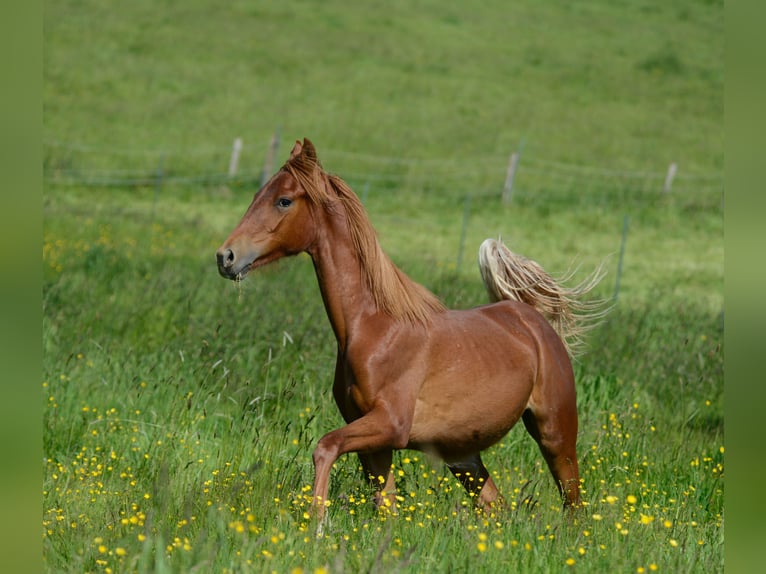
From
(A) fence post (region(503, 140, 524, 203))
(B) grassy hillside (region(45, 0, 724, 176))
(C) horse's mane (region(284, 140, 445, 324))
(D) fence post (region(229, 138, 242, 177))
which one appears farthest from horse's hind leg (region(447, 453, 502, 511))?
(B) grassy hillside (region(45, 0, 724, 176))

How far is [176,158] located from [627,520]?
20814 millimetres

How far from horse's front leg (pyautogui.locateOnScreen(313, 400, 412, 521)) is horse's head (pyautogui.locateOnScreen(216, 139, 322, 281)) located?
872 millimetres

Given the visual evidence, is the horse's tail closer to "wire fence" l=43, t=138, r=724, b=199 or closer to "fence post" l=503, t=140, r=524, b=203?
"wire fence" l=43, t=138, r=724, b=199

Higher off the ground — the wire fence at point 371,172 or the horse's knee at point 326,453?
the wire fence at point 371,172

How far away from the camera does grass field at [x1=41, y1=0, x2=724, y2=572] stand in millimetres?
4031

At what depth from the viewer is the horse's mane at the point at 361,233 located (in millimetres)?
4418

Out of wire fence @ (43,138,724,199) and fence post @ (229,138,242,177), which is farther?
fence post @ (229,138,242,177)

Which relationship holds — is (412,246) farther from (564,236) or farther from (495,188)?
(495,188)

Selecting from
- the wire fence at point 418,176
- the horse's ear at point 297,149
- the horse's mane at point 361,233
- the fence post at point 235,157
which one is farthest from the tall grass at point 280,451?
the fence post at point 235,157

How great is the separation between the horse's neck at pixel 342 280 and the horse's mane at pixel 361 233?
40 mm

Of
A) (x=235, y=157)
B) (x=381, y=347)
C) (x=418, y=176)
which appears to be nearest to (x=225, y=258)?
(x=381, y=347)

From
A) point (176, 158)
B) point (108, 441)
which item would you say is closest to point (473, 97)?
point (176, 158)

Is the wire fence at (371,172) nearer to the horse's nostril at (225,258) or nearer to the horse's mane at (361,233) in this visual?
the horse's mane at (361,233)

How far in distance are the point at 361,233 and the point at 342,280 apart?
0.25 metres
